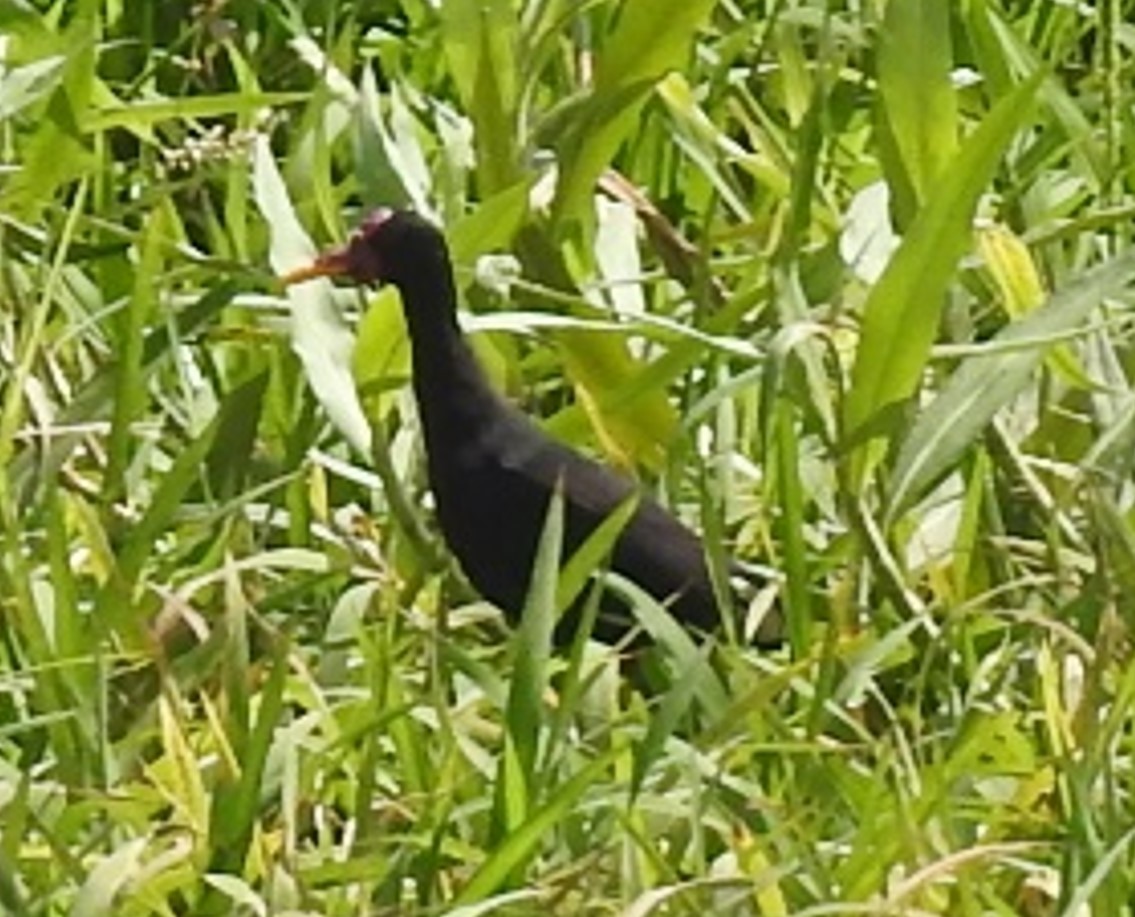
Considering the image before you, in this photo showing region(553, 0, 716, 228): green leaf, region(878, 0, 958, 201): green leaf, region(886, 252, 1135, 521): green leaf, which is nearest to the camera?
region(886, 252, 1135, 521): green leaf

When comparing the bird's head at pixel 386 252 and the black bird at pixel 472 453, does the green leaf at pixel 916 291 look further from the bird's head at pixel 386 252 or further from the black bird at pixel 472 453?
the bird's head at pixel 386 252

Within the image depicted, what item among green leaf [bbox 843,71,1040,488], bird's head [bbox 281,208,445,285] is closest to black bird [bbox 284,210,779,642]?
bird's head [bbox 281,208,445,285]

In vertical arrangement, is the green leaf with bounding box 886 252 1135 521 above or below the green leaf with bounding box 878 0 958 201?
below

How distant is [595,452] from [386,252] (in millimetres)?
244

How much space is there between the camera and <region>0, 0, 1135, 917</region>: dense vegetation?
8.49 ft

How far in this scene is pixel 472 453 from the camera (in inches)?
127

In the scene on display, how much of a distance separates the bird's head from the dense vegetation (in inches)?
1.1

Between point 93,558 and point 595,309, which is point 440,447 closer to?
point 595,309

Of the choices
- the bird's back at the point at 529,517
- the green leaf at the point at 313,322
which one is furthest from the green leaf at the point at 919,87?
the green leaf at the point at 313,322

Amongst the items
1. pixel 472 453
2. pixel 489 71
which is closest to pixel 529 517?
pixel 472 453

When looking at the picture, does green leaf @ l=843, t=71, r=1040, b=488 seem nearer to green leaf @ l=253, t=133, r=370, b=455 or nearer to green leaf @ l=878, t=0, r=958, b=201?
green leaf @ l=878, t=0, r=958, b=201

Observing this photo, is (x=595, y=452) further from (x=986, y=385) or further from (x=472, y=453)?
(x=986, y=385)

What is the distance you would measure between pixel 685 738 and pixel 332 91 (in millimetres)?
879

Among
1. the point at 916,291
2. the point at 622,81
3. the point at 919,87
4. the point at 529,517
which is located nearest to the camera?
the point at 916,291
